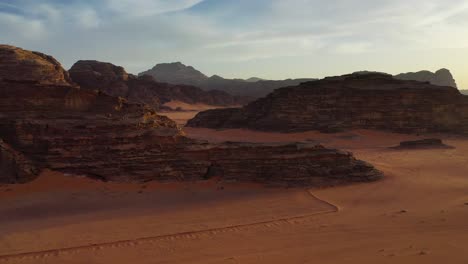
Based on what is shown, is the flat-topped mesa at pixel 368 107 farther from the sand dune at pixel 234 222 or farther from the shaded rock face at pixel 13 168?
the shaded rock face at pixel 13 168

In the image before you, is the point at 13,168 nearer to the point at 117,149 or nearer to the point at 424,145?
the point at 117,149

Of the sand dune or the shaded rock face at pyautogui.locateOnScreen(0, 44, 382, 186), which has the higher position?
the shaded rock face at pyautogui.locateOnScreen(0, 44, 382, 186)

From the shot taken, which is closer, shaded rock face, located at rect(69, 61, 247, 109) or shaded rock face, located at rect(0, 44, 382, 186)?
shaded rock face, located at rect(0, 44, 382, 186)

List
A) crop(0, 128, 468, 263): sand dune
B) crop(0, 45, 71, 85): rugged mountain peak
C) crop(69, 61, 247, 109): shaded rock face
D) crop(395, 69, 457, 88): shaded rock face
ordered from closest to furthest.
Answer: crop(0, 128, 468, 263): sand dune
crop(0, 45, 71, 85): rugged mountain peak
crop(69, 61, 247, 109): shaded rock face
crop(395, 69, 457, 88): shaded rock face

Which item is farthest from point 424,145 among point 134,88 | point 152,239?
point 134,88

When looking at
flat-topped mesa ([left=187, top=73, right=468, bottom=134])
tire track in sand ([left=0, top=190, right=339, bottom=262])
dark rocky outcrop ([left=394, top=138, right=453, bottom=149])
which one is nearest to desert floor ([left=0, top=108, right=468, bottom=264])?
tire track in sand ([left=0, top=190, right=339, bottom=262])

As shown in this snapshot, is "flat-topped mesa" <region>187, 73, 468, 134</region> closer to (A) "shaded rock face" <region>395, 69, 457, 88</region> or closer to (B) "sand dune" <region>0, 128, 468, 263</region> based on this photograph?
(B) "sand dune" <region>0, 128, 468, 263</region>

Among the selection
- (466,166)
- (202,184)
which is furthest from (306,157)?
(466,166)
